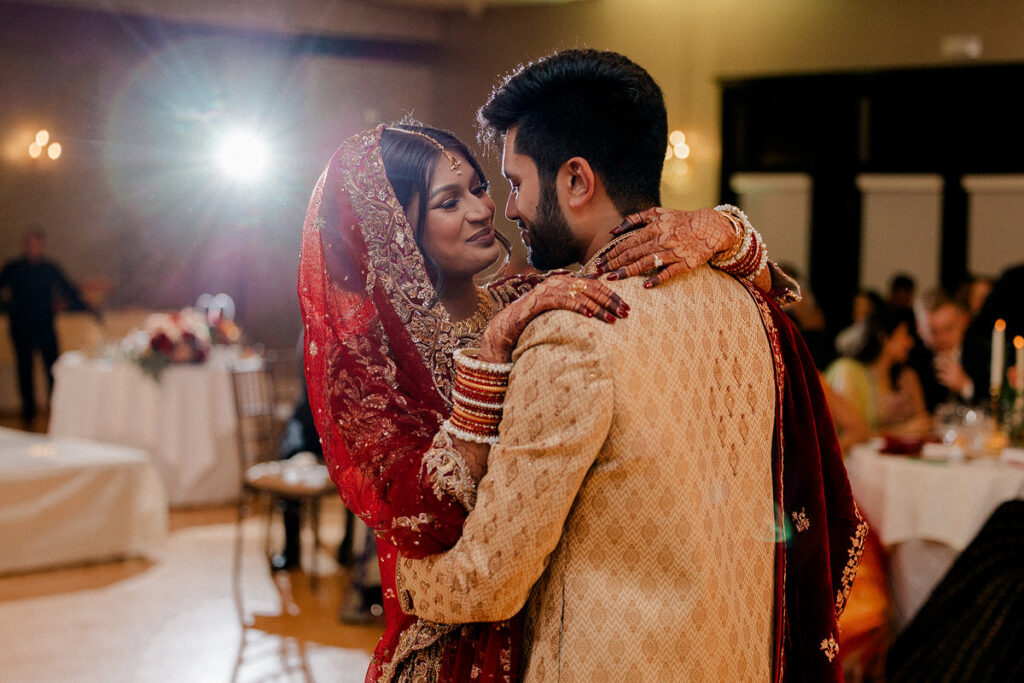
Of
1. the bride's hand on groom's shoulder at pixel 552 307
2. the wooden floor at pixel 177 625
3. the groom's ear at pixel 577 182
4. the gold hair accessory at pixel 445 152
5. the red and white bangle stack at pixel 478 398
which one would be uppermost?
the gold hair accessory at pixel 445 152

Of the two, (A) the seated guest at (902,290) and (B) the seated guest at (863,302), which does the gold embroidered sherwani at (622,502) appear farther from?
(A) the seated guest at (902,290)

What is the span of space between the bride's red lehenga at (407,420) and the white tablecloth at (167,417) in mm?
5048

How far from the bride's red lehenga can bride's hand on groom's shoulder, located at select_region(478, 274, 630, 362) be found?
163 millimetres

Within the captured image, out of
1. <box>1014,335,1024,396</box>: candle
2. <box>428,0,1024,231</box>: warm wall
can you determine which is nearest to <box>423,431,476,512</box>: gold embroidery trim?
<box>1014,335,1024,396</box>: candle

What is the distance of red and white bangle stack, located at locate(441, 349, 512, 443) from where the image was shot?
3.75 ft

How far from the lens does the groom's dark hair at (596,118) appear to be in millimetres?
1223

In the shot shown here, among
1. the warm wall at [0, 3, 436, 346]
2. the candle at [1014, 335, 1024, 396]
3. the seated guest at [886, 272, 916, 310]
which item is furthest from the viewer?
the seated guest at [886, 272, 916, 310]

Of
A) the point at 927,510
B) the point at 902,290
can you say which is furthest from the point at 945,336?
the point at 902,290

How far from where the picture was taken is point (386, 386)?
1.31 meters

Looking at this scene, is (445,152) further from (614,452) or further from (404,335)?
(614,452)

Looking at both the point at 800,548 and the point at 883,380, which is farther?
the point at 883,380

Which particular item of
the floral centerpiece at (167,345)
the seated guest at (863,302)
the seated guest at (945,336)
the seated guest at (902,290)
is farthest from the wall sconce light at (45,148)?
the seated guest at (902,290)

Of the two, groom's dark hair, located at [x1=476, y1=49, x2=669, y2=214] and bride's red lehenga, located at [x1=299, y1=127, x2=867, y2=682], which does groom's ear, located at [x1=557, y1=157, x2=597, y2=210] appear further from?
bride's red lehenga, located at [x1=299, y1=127, x2=867, y2=682]

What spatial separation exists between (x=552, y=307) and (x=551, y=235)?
0.17m
